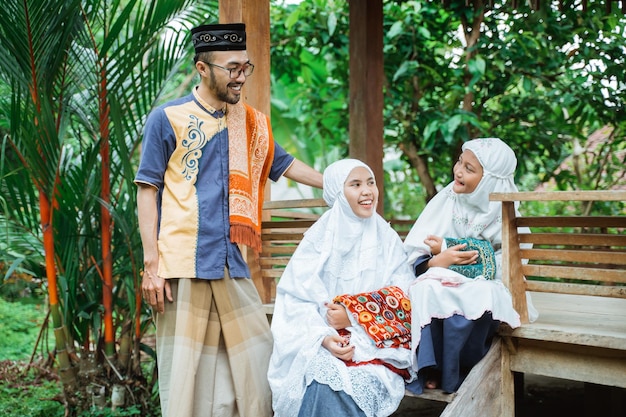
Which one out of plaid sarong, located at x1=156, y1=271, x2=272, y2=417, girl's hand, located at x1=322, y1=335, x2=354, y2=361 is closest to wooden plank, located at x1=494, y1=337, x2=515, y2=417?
girl's hand, located at x1=322, y1=335, x2=354, y2=361

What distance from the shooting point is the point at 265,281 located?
13.4 ft

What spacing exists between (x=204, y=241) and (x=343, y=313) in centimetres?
70

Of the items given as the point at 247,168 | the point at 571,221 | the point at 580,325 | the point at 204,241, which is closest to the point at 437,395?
the point at 580,325

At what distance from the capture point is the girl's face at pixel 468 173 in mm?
3250

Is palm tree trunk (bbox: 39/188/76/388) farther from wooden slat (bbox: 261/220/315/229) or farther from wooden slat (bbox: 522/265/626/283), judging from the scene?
wooden slat (bbox: 522/265/626/283)

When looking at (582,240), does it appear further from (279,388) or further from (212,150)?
(212,150)

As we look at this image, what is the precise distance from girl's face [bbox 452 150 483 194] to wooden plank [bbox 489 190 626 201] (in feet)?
0.83

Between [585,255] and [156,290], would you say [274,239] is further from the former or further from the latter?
[585,255]

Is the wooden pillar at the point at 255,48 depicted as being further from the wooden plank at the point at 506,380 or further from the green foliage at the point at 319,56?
the green foliage at the point at 319,56

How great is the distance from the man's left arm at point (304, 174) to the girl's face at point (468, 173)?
692 millimetres

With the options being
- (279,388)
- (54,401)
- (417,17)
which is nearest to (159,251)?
(279,388)

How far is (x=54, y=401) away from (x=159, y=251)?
8.06 feet

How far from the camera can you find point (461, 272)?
3131mm

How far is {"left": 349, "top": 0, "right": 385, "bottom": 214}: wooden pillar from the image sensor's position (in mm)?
4742
